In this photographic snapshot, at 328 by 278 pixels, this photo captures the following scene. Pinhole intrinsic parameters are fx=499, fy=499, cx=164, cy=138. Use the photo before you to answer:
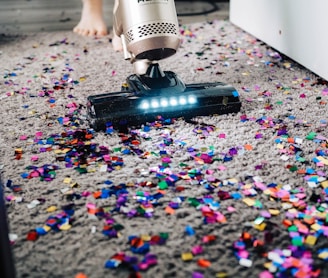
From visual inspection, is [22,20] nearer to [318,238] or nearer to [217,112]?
[217,112]

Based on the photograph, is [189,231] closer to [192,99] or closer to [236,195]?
[236,195]

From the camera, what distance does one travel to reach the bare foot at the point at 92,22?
6.38 ft

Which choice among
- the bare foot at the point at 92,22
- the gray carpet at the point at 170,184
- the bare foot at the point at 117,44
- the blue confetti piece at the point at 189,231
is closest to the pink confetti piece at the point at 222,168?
the gray carpet at the point at 170,184

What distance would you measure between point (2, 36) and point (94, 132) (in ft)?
3.27

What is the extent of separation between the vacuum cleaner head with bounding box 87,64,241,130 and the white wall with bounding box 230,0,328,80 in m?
0.39

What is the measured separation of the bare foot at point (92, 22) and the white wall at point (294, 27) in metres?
0.56

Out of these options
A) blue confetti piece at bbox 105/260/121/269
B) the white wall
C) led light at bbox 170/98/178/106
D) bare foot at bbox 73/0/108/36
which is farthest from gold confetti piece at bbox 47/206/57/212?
bare foot at bbox 73/0/108/36

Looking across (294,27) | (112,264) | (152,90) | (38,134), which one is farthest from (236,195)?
(294,27)

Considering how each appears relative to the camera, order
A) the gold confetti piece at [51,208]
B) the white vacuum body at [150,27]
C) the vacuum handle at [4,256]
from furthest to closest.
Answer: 1. the white vacuum body at [150,27]
2. the gold confetti piece at [51,208]
3. the vacuum handle at [4,256]

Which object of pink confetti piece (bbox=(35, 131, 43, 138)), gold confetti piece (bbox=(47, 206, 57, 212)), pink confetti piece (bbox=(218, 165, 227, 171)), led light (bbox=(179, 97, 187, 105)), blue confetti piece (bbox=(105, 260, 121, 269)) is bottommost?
pink confetti piece (bbox=(218, 165, 227, 171))

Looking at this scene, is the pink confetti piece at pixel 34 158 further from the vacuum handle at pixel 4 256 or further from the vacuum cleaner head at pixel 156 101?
the vacuum handle at pixel 4 256

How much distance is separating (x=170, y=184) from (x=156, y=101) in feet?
0.95

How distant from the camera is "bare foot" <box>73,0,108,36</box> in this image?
6.38 ft

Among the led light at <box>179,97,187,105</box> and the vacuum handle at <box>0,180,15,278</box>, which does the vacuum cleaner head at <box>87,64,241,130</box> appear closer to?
the led light at <box>179,97,187,105</box>
